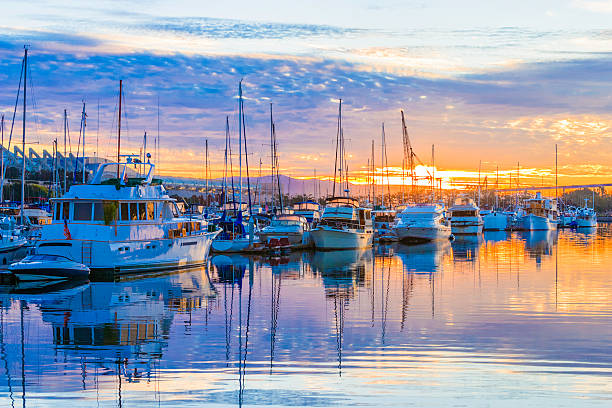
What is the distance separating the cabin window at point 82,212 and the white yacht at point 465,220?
205ft

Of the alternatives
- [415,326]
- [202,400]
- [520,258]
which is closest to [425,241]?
[520,258]

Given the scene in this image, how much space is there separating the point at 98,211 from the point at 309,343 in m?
17.4

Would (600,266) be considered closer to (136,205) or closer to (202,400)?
(136,205)

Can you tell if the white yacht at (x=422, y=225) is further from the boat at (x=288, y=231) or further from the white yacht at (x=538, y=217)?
the white yacht at (x=538, y=217)

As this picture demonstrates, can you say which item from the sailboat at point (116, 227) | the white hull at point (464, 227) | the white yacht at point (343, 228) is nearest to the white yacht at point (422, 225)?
the white yacht at point (343, 228)

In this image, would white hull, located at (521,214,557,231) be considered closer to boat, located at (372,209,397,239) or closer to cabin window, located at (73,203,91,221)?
boat, located at (372,209,397,239)

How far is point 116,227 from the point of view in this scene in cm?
3152

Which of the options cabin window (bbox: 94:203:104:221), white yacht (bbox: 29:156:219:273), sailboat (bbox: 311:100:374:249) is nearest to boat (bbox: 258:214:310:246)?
sailboat (bbox: 311:100:374:249)

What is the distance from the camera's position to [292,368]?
1422cm

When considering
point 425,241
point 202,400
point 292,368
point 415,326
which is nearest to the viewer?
point 202,400

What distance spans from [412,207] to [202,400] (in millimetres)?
61751

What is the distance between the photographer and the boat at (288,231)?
54500mm

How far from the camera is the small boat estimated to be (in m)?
28.5

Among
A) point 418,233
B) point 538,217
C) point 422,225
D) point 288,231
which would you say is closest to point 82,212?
point 288,231
